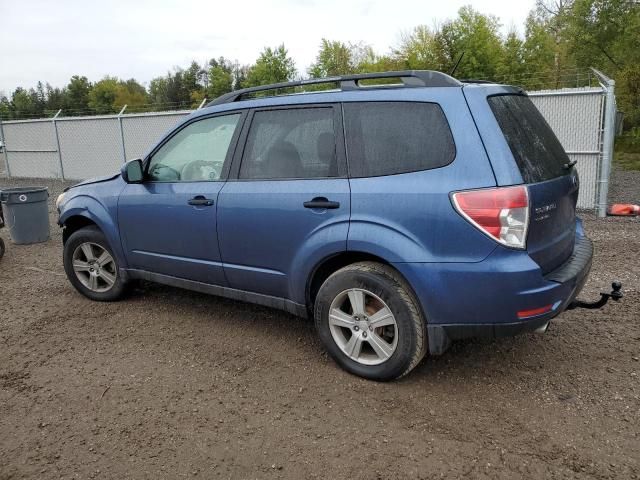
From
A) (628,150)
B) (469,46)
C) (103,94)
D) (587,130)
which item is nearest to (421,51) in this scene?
(469,46)

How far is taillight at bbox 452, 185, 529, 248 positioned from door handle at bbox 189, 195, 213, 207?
201 cm

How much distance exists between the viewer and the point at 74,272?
5301 millimetres

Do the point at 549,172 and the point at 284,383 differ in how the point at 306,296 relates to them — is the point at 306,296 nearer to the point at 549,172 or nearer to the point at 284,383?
the point at 284,383

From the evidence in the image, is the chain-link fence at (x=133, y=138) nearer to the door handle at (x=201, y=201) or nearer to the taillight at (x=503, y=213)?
the taillight at (x=503, y=213)

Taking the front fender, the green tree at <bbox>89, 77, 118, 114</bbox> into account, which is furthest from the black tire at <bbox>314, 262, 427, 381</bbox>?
the green tree at <bbox>89, 77, 118, 114</bbox>

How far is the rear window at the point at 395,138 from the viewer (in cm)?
315

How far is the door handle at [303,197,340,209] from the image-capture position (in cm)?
344

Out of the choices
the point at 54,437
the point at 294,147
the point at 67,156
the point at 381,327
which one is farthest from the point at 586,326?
the point at 67,156

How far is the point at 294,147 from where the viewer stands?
379 cm

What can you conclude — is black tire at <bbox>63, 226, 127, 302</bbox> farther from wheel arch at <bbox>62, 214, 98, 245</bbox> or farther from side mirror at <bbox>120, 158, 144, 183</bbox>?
side mirror at <bbox>120, 158, 144, 183</bbox>

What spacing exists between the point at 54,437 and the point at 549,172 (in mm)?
3236

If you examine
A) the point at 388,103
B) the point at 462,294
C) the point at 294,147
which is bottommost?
the point at 462,294

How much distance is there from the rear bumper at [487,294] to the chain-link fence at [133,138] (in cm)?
650

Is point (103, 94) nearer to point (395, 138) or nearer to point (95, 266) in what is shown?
point (95, 266)
